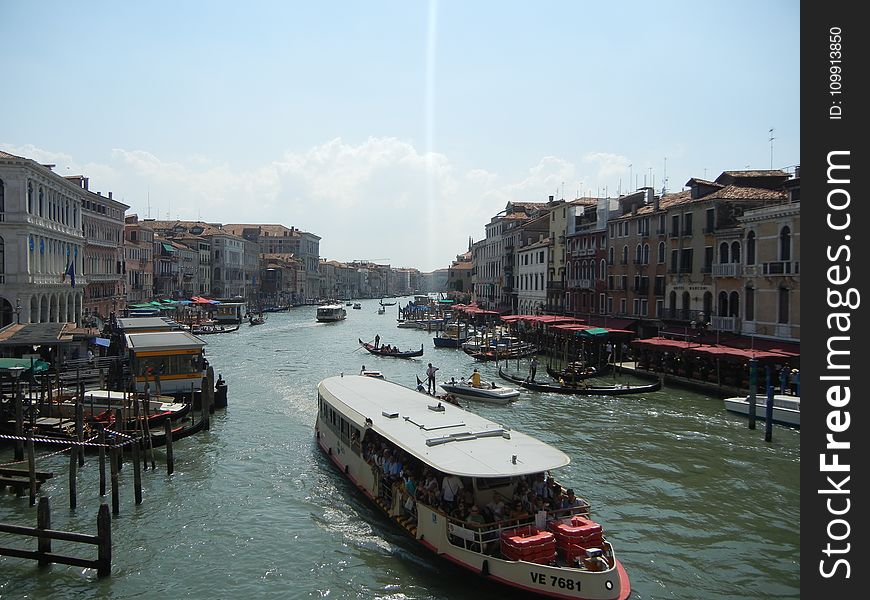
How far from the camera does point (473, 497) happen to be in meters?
12.9

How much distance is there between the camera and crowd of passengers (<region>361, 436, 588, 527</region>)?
12367 mm

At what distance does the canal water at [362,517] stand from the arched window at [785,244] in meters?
8.94

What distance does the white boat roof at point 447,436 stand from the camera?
12562mm

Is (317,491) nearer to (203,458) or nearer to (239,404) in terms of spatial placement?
(203,458)

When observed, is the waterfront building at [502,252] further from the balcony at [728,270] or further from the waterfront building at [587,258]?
the balcony at [728,270]

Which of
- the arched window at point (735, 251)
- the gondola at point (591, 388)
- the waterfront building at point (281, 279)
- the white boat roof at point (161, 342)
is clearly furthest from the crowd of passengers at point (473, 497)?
the waterfront building at point (281, 279)

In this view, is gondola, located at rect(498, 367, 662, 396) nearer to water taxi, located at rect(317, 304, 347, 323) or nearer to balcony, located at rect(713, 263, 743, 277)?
balcony, located at rect(713, 263, 743, 277)

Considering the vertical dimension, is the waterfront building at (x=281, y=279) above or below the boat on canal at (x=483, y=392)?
above

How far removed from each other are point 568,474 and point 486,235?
67.5 m

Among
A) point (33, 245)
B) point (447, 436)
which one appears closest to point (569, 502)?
point (447, 436)

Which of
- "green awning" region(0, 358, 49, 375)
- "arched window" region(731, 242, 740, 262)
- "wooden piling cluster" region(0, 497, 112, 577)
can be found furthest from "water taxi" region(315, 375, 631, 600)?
"arched window" region(731, 242, 740, 262)

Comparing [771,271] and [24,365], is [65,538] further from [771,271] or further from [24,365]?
[771,271]

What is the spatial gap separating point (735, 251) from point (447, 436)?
2660cm
